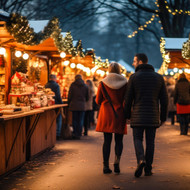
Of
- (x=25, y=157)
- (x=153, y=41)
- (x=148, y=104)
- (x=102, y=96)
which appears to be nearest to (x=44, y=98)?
(x=25, y=157)

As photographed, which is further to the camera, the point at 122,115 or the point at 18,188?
the point at 122,115

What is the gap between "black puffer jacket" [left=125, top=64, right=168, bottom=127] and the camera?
24.2 feet

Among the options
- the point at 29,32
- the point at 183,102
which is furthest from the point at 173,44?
the point at 29,32

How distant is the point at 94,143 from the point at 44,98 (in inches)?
99.3

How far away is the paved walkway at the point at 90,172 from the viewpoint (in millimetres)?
6941

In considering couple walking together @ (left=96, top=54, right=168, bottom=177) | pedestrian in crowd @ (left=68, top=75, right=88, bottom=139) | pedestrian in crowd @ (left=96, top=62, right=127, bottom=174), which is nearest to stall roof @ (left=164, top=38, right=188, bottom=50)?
pedestrian in crowd @ (left=68, top=75, right=88, bottom=139)

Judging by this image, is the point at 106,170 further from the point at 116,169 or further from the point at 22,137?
the point at 22,137

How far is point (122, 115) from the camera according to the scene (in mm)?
7781

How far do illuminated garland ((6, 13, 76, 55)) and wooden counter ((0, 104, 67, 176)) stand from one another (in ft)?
6.10

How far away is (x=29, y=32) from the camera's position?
415 inches

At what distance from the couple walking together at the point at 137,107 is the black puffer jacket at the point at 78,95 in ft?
20.1

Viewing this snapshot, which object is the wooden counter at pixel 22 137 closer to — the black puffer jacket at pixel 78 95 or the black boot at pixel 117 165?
the black boot at pixel 117 165

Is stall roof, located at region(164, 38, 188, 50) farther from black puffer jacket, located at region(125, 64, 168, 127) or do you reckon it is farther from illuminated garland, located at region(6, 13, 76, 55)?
black puffer jacket, located at region(125, 64, 168, 127)

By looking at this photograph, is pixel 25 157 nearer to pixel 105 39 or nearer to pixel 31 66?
pixel 31 66
